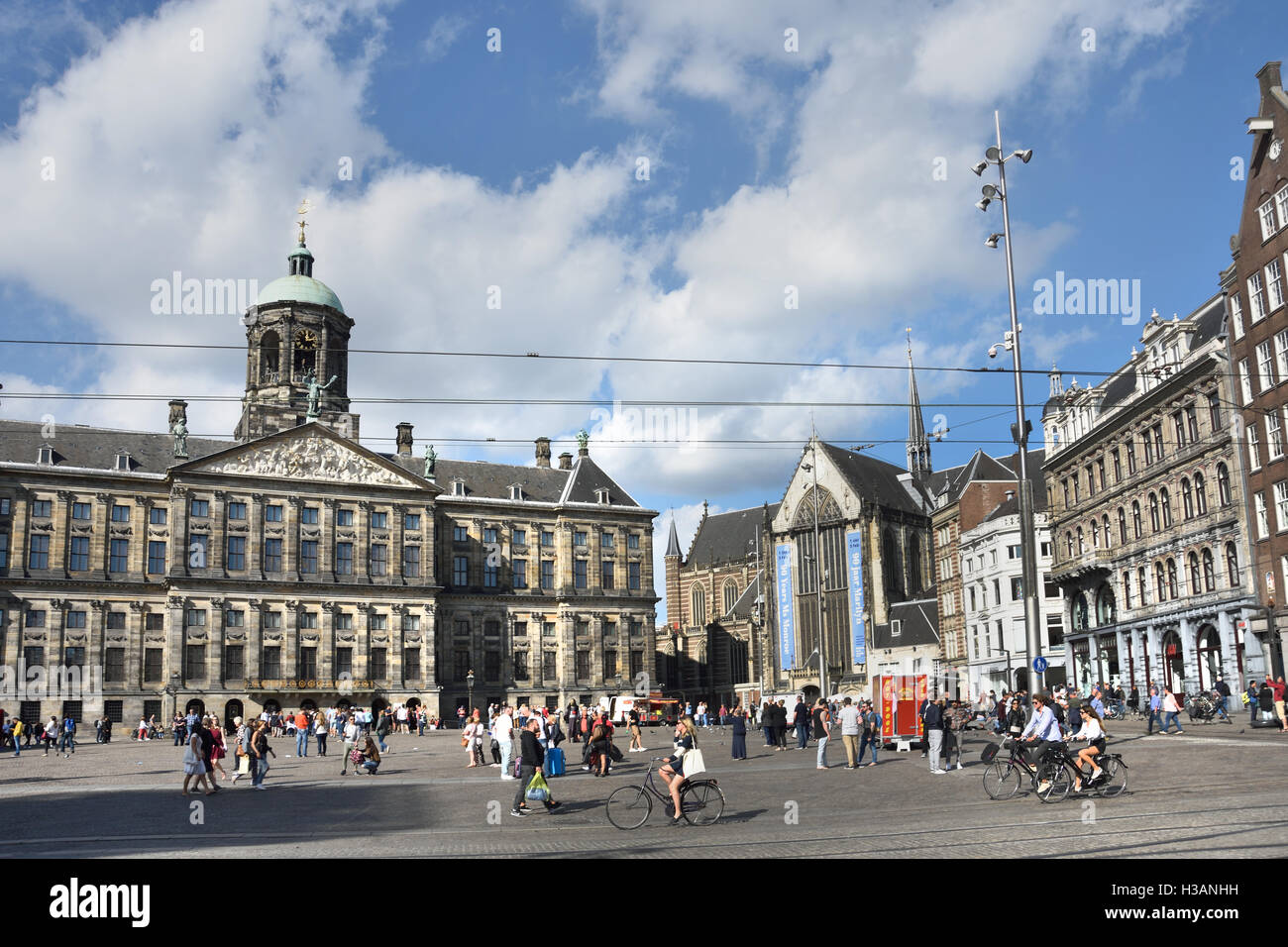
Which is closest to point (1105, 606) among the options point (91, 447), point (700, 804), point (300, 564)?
point (700, 804)

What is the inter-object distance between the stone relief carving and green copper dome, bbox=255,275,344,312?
1229 cm

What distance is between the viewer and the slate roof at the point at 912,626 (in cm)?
8406

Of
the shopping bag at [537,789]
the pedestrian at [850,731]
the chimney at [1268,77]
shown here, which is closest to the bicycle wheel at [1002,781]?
the shopping bag at [537,789]

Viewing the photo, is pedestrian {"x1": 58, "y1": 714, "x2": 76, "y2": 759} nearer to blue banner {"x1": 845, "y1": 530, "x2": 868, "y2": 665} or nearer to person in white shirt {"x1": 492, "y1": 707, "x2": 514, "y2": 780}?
person in white shirt {"x1": 492, "y1": 707, "x2": 514, "y2": 780}

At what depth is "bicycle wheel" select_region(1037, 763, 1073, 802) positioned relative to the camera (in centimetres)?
1888

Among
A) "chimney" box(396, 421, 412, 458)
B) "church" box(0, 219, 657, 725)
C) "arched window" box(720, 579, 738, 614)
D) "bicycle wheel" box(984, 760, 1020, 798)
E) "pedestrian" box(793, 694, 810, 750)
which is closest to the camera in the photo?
"bicycle wheel" box(984, 760, 1020, 798)

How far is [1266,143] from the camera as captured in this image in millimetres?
40531

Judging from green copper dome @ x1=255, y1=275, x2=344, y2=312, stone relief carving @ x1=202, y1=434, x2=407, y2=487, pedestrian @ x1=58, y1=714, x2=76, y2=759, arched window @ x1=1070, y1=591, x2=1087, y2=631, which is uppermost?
green copper dome @ x1=255, y1=275, x2=344, y2=312

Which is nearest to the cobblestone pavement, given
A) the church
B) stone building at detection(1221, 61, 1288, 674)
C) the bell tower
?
stone building at detection(1221, 61, 1288, 674)

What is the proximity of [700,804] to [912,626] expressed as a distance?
71.3 m

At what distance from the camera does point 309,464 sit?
247 feet
